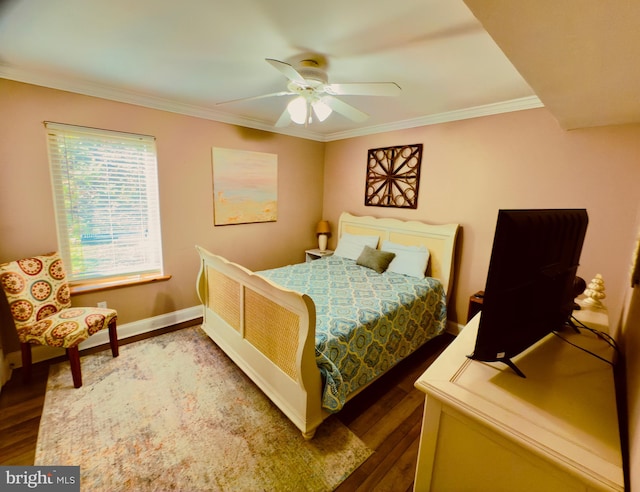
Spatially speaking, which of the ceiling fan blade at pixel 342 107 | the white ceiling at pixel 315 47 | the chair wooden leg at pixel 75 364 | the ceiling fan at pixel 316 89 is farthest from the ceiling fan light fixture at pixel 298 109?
the chair wooden leg at pixel 75 364

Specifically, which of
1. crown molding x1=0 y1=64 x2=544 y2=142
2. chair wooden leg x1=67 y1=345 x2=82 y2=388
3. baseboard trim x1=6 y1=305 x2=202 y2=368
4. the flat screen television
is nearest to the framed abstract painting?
crown molding x1=0 y1=64 x2=544 y2=142

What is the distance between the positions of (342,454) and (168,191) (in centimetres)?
287

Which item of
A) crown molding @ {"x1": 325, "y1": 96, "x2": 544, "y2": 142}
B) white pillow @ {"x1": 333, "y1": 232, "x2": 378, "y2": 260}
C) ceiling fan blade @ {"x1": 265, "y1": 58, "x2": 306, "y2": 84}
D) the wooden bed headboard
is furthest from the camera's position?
white pillow @ {"x1": 333, "y1": 232, "x2": 378, "y2": 260}

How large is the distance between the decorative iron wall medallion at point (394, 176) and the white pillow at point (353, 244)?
1.63ft

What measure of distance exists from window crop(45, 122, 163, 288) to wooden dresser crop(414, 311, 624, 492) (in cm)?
304

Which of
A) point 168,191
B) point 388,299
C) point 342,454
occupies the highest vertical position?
point 168,191

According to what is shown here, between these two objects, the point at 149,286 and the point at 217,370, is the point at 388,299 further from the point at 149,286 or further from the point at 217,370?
the point at 149,286

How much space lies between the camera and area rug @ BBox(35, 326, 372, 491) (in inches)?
60.3

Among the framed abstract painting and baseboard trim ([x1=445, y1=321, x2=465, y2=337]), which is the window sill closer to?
the framed abstract painting

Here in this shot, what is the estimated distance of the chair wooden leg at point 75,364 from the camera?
6.84ft

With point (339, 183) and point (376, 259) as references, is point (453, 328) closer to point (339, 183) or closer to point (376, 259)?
point (376, 259)

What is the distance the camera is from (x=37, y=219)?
237 centimetres

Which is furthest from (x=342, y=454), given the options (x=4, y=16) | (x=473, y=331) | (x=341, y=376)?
(x=4, y=16)

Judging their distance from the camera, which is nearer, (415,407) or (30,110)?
(415,407)
